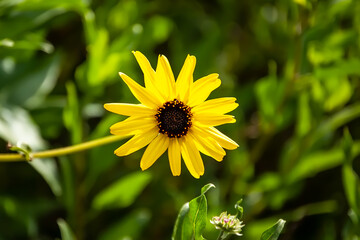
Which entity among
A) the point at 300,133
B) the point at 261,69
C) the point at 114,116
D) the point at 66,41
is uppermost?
the point at 66,41

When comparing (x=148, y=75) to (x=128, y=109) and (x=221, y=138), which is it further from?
(x=221, y=138)

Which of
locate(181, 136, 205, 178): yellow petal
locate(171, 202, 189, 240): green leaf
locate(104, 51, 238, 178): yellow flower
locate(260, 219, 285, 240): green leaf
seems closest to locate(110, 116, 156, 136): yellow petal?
locate(104, 51, 238, 178): yellow flower

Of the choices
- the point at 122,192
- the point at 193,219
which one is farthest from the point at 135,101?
the point at 193,219

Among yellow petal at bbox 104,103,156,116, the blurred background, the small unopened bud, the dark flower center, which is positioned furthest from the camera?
the blurred background

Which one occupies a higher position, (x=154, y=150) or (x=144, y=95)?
(x=144, y=95)

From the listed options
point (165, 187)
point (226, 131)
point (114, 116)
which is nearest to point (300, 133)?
point (226, 131)

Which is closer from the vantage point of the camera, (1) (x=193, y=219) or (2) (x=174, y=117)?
(1) (x=193, y=219)

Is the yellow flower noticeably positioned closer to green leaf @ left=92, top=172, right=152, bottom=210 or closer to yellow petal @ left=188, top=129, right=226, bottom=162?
yellow petal @ left=188, top=129, right=226, bottom=162

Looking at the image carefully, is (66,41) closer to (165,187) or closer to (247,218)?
(165,187)
